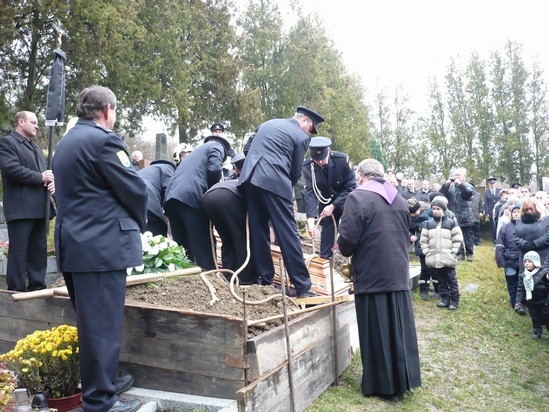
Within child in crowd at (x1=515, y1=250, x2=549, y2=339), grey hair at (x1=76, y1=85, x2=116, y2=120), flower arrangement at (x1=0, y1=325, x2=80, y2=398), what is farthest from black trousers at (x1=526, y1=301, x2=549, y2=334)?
Answer: grey hair at (x1=76, y1=85, x2=116, y2=120)

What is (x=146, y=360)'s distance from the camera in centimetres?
384

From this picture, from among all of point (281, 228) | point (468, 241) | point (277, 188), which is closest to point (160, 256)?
point (281, 228)

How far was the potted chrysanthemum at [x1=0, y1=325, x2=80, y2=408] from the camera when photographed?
3.60 m

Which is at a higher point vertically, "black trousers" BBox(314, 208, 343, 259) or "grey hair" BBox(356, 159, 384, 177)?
"grey hair" BBox(356, 159, 384, 177)

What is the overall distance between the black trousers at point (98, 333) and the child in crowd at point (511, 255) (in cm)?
776

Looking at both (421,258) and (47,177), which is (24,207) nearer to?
(47,177)

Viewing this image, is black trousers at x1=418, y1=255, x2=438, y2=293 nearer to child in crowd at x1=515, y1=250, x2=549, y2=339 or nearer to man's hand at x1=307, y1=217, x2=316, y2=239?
child in crowd at x1=515, y1=250, x2=549, y2=339

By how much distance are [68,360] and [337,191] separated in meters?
4.72

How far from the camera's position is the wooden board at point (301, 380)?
3.39m

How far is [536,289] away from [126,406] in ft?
21.4

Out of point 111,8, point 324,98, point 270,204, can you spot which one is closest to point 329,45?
point 324,98

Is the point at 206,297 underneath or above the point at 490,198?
underneath

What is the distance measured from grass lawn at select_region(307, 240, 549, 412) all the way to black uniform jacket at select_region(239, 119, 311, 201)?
1963 mm

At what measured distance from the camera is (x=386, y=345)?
463cm
